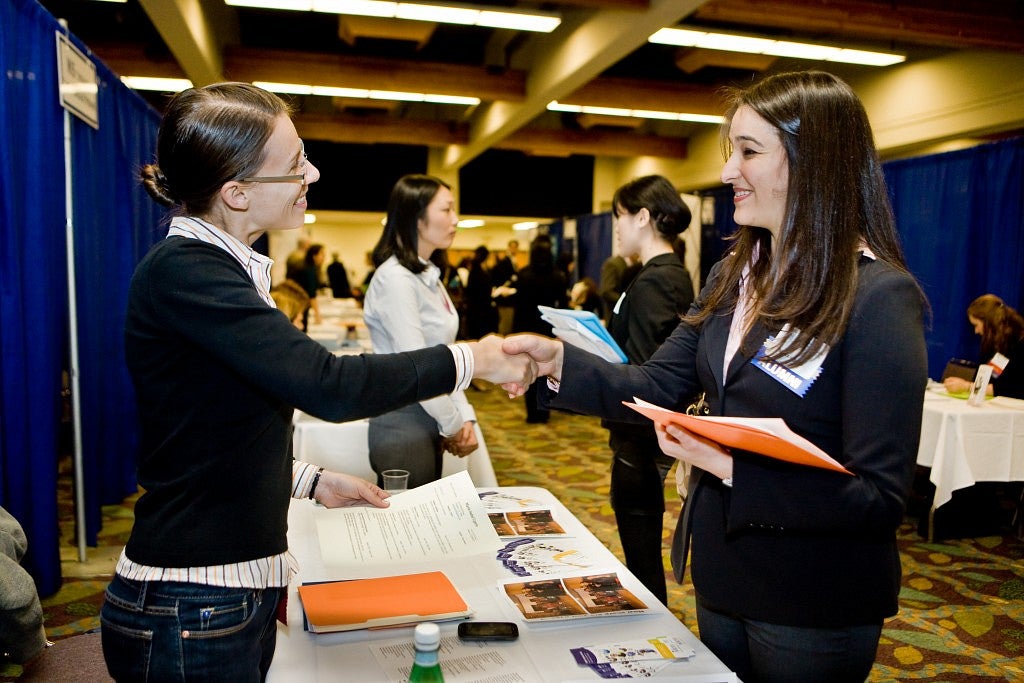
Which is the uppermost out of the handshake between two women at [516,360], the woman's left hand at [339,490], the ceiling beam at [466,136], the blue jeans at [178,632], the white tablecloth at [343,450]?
the ceiling beam at [466,136]

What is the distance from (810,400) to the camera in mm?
1070

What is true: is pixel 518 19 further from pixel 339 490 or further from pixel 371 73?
pixel 339 490

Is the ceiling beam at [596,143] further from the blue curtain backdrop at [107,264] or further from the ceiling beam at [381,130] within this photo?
the blue curtain backdrop at [107,264]

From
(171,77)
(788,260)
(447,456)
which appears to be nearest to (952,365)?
(447,456)

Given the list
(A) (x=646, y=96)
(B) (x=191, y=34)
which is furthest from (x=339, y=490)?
(A) (x=646, y=96)

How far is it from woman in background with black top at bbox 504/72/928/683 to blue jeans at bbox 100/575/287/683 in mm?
619

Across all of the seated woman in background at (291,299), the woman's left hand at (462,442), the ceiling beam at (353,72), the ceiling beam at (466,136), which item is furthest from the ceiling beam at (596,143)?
the woman's left hand at (462,442)

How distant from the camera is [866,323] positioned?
40.2 inches

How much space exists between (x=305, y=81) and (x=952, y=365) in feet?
19.5

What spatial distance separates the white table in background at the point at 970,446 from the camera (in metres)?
3.73

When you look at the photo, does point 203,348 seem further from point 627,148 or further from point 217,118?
point 627,148

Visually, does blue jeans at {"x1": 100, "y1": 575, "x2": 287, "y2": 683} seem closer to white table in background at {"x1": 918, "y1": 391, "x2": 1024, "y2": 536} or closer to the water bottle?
the water bottle

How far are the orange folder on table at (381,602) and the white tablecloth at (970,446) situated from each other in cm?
323

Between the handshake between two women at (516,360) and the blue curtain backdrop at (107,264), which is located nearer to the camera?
the handshake between two women at (516,360)
